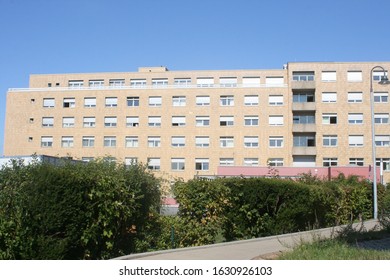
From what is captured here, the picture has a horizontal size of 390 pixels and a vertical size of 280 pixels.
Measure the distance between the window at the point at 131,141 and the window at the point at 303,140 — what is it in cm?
2066

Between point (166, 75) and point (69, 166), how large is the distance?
60.2 meters

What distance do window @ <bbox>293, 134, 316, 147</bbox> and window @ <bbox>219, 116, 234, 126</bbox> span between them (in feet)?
27.2

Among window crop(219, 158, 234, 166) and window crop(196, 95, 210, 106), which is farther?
window crop(196, 95, 210, 106)

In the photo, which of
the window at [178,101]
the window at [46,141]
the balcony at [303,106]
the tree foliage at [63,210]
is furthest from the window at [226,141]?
the tree foliage at [63,210]

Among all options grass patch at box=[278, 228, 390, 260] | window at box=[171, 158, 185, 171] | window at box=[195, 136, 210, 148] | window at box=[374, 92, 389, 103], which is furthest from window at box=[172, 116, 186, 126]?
grass patch at box=[278, 228, 390, 260]

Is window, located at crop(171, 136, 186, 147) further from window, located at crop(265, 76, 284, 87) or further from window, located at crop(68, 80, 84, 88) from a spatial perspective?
window, located at crop(68, 80, 84, 88)

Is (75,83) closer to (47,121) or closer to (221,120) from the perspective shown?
(47,121)

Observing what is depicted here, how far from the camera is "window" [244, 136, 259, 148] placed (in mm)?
61969

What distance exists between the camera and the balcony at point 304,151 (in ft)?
199

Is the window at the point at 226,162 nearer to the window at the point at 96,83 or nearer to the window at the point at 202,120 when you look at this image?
the window at the point at 202,120

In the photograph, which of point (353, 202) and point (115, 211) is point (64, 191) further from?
point (353, 202)

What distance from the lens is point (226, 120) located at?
6262 cm

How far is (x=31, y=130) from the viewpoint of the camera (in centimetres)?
6625

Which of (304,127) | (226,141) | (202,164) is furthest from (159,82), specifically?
(304,127)
